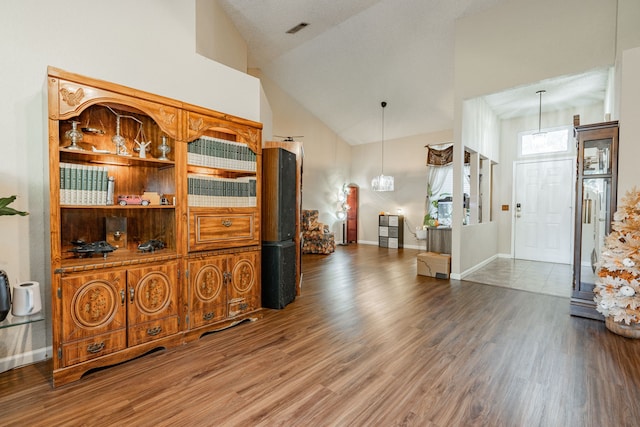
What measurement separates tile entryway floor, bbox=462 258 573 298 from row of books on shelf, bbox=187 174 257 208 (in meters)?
3.95

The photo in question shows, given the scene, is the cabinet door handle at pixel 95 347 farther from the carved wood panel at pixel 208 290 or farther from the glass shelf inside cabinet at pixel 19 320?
the carved wood panel at pixel 208 290

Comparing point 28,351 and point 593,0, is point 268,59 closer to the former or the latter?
point 593,0

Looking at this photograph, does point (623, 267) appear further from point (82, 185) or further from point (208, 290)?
point (82, 185)

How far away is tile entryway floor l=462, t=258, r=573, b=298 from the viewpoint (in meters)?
4.53

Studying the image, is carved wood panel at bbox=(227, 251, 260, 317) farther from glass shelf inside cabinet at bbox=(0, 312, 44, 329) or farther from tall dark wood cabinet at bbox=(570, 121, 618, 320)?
tall dark wood cabinet at bbox=(570, 121, 618, 320)

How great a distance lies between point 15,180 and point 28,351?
1325 mm

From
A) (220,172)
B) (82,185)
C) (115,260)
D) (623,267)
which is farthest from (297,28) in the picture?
(623,267)

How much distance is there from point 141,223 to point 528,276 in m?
5.96

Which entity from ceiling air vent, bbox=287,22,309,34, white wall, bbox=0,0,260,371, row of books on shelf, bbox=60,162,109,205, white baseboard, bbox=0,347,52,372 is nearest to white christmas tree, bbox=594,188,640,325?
row of books on shelf, bbox=60,162,109,205

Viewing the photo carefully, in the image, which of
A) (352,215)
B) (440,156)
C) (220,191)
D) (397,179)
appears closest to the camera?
(220,191)

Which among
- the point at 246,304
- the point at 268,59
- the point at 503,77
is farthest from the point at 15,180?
the point at 503,77

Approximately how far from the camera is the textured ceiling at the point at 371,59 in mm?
4660

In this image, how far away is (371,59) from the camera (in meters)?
6.05

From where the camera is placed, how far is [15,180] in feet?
7.42
